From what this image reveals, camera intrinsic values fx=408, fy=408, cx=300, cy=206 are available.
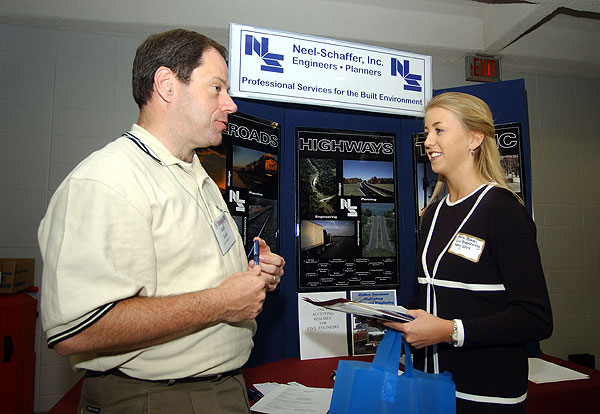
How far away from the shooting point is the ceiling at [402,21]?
3350 mm

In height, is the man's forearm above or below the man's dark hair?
below

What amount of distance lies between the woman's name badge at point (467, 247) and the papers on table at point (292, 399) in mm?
801

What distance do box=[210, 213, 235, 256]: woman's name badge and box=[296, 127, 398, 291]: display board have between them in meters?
1.19

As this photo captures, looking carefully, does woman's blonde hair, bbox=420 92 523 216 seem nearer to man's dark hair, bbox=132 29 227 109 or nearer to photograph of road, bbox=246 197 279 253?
man's dark hair, bbox=132 29 227 109

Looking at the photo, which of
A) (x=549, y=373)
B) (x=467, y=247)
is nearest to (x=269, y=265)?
(x=467, y=247)

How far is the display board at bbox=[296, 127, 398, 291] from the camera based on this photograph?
246 centimetres

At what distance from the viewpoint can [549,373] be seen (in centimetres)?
216

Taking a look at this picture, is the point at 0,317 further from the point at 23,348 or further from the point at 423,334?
the point at 423,334

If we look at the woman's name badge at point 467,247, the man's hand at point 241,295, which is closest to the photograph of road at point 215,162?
the man's hand at point 241,295

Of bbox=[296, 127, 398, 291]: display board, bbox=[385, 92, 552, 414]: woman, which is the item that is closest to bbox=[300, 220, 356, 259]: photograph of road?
bbox=[296, 127, 398, 291]: display board

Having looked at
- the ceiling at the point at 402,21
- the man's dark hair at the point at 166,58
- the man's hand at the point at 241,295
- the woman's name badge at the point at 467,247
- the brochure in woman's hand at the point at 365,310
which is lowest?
the brochure in woman's hand at the point at 365,310

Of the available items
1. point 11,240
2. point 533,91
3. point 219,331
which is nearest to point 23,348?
point 11,240

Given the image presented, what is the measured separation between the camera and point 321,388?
1866 millimetres

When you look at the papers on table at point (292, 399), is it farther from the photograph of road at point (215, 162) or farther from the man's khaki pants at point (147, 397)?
the photograph of road at point (215, 162)
